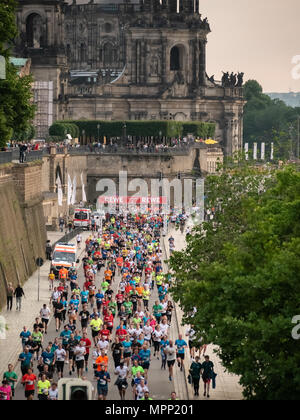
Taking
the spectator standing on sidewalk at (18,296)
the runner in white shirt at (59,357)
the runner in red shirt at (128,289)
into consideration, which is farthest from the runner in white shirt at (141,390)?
the spectator standing on sidewalk at (18,296)

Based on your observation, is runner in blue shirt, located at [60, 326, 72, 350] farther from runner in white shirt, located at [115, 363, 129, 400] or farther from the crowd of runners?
runner in white shirt, located at [115, 363, 129, 400]

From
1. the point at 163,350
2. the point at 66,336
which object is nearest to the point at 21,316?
the point at 66,336

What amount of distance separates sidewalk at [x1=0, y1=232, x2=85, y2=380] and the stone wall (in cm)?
65

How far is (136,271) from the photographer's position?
189 feet

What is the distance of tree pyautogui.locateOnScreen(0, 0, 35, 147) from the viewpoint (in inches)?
2025

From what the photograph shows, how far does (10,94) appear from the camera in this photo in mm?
53250

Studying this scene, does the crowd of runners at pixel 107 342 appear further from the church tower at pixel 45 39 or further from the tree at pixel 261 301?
the church tower at pixel 45 39

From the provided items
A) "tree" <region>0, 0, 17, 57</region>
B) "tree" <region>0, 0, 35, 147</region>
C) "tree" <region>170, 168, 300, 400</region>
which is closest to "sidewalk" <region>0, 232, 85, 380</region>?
"tree" <region>0, 0, 35, 147</region>

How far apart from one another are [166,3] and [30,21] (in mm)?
28012

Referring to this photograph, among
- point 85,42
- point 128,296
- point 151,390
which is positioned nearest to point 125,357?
point 151,390

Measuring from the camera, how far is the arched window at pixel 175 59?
14188 centimetres

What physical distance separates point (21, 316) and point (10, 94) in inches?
392

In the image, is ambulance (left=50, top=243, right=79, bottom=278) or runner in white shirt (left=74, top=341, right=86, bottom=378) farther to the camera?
ambulance (left=50, top=243, right=79, bottom=278)

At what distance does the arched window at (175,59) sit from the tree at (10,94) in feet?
286
